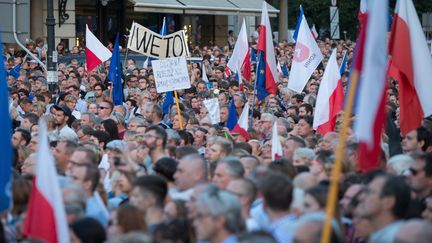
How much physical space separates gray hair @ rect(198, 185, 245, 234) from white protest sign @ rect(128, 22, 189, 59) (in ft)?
36.7

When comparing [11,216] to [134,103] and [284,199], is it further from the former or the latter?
[134,103]

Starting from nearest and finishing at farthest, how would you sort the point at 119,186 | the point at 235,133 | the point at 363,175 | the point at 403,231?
1. the point at 403,231
2. the point at 363,175
3. the point at 119,186
4. the point at 235,133

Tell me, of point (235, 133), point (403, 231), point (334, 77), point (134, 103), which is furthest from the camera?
point (134, 103)

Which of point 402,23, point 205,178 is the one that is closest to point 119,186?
point 205,178

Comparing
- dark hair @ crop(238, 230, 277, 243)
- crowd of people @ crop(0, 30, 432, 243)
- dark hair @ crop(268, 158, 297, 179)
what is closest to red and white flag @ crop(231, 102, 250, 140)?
crowd of people @ crop(0, 30, 432, 243)

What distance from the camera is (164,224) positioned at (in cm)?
733

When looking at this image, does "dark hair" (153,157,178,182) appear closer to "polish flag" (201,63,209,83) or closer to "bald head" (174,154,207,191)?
"bald head" (174,154,207,191)

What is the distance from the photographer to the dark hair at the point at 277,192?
775cm

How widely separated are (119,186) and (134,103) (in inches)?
368

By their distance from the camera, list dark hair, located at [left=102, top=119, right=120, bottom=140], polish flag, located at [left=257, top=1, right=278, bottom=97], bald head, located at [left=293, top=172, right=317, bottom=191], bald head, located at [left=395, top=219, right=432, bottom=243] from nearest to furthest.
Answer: bald head, located at [left=395, top=219, right=432, bottom=243]
bald head, located at [left=293, top=172, right=317, bottom=191]
dark hair, located at [left=102, top=119, right=120, bottom=140]
polish flag, located at [left=257, top=1, right=278, bottom=97]

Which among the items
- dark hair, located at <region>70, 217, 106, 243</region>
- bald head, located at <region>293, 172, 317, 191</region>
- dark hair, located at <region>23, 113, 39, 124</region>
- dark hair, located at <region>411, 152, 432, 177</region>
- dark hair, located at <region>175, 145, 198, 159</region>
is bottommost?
dark hair, located at <region>70, 217, 106, 243</region>

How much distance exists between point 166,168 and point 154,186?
1.38 metres

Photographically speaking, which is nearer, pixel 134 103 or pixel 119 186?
pixel 119 186

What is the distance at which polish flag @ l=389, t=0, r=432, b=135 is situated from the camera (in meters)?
11.2
